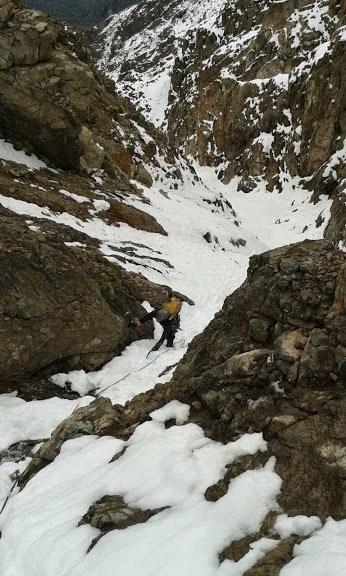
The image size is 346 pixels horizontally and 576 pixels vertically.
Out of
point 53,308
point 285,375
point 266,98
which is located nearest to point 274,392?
point 285,375

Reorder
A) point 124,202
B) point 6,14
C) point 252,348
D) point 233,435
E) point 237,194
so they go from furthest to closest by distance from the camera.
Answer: point 237,194
point 124,202
point 6,14
point 252,348
point 233,435

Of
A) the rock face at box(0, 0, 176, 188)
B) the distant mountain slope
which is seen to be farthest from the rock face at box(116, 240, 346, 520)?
the distant mountain slope

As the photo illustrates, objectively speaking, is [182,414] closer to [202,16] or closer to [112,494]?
[112,494]

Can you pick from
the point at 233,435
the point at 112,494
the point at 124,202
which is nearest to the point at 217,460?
the point at 233,435

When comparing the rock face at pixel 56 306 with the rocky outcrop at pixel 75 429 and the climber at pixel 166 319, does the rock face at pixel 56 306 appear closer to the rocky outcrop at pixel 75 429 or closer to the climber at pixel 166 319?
the climber at pixel 166 319

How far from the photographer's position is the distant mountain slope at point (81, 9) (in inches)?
6452

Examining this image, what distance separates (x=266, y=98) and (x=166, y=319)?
4269 centimetres

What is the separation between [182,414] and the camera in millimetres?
5426

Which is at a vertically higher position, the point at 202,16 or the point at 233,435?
the point at 202,16

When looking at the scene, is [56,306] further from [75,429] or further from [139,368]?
[75,429]

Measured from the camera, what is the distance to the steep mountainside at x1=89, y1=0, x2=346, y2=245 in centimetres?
3725

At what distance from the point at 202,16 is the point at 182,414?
12203cm

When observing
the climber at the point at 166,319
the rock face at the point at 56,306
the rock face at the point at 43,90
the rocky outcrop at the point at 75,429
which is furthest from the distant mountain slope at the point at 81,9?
the rocky outcrop at the point at 75,429

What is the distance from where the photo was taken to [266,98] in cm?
4478
